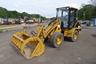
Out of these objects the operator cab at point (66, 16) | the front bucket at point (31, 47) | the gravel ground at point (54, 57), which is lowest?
the gravel ground at point (54, 57)

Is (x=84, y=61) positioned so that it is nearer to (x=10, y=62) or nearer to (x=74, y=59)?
(x=74, y=59)

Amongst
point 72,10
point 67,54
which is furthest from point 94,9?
point 67,54

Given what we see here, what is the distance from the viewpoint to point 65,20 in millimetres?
17719

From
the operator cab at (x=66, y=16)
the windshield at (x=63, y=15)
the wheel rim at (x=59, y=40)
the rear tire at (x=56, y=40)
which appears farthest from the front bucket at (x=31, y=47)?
the windshield at (x=63, y=15)

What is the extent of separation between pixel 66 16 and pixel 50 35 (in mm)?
3099

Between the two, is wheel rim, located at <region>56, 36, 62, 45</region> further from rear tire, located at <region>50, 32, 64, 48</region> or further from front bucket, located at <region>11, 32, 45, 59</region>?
Result: front bucket, located at <region>11, 32, 45, 59</region>

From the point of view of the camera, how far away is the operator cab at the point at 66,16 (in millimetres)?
17586

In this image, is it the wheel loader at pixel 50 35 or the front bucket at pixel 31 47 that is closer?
the front bucket at pixel 31 47

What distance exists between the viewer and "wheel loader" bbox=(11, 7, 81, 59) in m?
12.5

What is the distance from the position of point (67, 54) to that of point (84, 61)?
6.56ft

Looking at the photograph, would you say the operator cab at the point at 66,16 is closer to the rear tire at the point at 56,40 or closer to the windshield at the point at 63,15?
Result: the windshield at the point at 63,15

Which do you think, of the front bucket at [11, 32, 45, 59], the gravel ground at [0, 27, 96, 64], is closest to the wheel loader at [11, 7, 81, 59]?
the front bucket at [11, 32, 45, 59]

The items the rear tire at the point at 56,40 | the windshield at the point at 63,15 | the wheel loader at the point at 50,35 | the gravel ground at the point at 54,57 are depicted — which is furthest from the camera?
the windshield at the point at 63,15

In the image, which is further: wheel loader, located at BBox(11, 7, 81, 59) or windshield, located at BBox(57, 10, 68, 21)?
windshield, located at BBox(57, 10, 68, 21)
